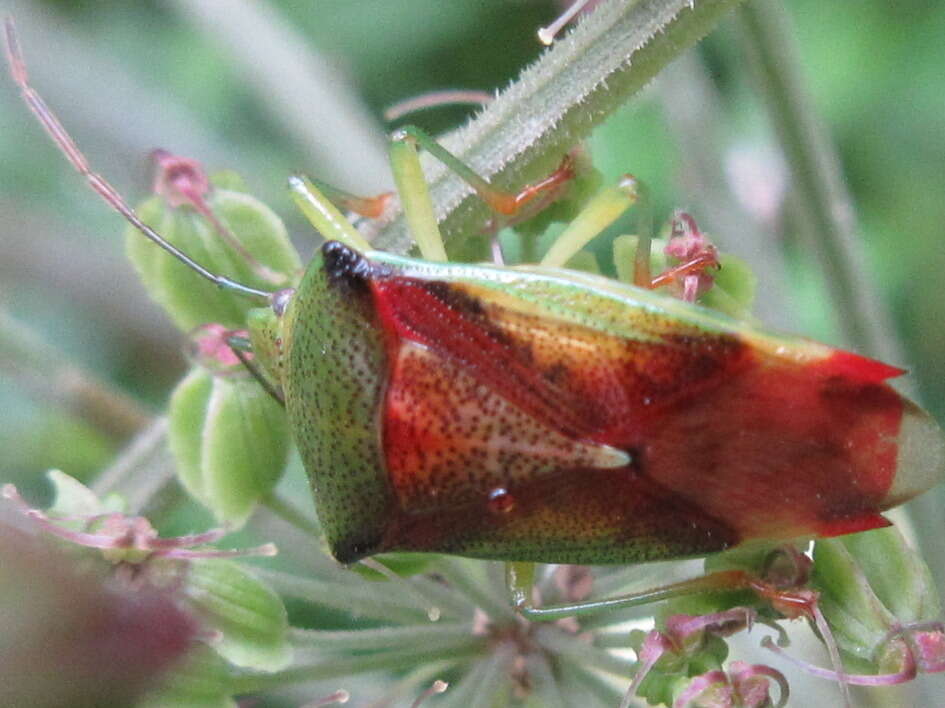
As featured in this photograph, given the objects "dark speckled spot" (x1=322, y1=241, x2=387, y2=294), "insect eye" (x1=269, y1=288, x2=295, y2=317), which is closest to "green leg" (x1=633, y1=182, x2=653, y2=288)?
"dark speckled spot" (x1=322, y1=241, x2=387, y2=294)

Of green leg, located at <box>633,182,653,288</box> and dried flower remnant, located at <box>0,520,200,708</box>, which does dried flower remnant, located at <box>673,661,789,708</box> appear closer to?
green leg, located at <box>633,182,653,288</box>

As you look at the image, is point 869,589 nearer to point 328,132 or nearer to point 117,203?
point 117,203

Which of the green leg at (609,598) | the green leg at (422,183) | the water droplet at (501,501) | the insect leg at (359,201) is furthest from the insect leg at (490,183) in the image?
the green leg at (609,598)

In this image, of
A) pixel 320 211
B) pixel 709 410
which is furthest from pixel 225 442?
pixel 709 410

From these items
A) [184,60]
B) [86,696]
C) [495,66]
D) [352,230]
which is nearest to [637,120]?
[495,66]

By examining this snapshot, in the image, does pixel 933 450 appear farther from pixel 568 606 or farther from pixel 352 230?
pixel 352 230

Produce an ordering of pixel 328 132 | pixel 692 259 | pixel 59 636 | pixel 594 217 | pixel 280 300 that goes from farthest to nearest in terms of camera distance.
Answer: pixel 328 132 → pixel 280 300 → pixel 594 217 → pixel 692 259 → pixel 59 636
